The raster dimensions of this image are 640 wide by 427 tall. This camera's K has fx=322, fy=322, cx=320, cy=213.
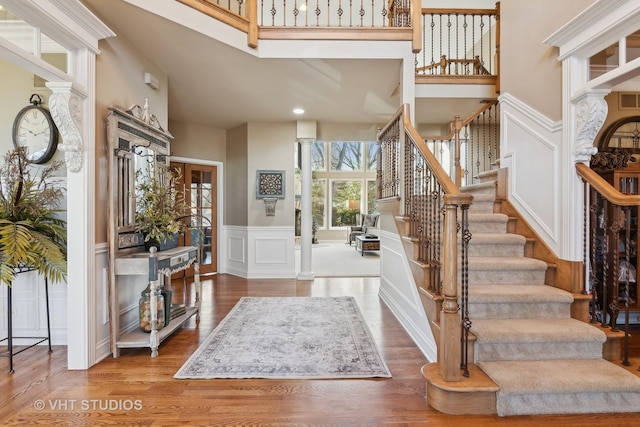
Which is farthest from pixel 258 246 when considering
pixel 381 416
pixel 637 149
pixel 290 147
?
pixel 637 149

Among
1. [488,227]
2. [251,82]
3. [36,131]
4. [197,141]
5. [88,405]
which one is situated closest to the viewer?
[88,405]

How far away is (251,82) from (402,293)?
3.19 metres

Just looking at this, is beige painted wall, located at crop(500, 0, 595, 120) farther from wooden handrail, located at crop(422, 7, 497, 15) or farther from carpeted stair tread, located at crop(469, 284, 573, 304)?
carpeted stair tread, located at crop(469, 284, 573, 304)

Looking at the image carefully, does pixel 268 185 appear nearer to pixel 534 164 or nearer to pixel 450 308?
pixel 534 164

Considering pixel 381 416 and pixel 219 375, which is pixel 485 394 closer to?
pixel 381 416

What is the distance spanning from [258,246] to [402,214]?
326 centimetres

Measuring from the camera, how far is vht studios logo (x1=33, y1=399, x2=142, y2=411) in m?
1.98

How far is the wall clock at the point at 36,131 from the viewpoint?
113 inches

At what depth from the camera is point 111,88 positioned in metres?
2.83

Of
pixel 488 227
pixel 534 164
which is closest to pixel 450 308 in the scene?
pixel 488 227

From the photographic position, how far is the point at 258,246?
19.4 feet

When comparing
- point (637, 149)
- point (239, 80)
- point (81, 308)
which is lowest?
point (81, 308)

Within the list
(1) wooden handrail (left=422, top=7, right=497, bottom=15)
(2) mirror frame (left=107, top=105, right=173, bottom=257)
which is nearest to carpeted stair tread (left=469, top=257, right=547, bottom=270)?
(2) mirror frame (left=107, top=105, right=173, bottom=257)

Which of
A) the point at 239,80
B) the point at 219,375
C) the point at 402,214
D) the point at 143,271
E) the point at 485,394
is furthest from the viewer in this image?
the point at 239,80
